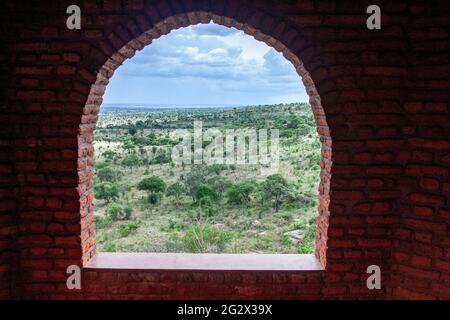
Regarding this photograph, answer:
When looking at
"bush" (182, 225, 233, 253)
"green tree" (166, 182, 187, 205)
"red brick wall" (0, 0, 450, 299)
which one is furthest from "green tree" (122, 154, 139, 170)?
"red brick wall" (0, 0, 450, 299)

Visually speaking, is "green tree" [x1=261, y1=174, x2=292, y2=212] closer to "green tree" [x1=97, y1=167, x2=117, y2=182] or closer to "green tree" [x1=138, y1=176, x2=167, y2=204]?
"green tree" [x1=138, y1=176, x2=167, y2=204]

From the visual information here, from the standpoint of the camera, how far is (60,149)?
2.89 m

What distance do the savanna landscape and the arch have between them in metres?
1.48

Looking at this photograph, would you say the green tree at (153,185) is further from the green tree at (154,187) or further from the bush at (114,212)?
the bush at (114,212)

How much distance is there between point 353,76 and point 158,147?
6.37 meters

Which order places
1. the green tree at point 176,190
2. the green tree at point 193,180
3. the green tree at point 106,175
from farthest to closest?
the green tree at point 106,175, the green tree at point 176,190, the green tree at point 193,180

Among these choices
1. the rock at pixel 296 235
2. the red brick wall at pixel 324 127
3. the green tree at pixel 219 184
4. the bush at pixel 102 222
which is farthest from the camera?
the green tree at pixel 219 184

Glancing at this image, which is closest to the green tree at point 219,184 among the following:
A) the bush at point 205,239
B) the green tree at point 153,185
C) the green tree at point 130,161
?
the green tree at point 153,185

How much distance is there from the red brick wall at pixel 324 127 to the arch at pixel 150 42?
0.02 meters

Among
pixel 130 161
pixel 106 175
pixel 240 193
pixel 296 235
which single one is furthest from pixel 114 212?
pixel 296 235

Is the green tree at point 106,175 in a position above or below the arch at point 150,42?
below

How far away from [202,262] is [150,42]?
1.90 meters

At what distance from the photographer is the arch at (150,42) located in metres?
2.82

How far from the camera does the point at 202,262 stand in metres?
3.12
